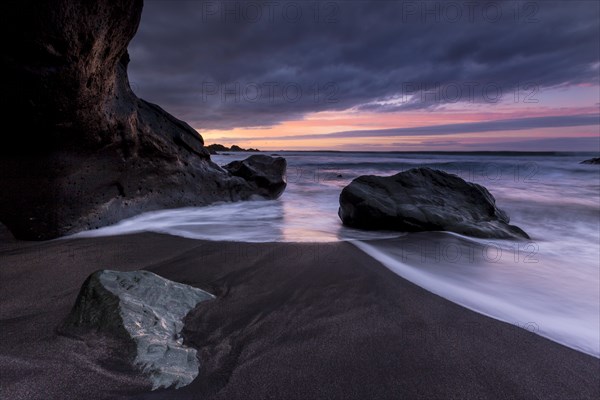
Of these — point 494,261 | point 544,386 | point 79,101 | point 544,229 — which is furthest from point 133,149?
point 544,229

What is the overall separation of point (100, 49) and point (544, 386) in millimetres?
3954

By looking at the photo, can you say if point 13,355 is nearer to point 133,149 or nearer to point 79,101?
point 79,101

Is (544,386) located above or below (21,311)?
below

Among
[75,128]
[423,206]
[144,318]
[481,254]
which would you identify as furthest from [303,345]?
[423,206]

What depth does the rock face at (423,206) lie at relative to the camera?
423 cm

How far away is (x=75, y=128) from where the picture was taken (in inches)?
133

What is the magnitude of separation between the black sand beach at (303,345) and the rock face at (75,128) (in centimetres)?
105

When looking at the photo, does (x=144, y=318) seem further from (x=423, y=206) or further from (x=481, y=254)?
(x=423, y=206)

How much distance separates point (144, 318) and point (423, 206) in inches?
148

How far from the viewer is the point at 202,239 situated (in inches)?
144

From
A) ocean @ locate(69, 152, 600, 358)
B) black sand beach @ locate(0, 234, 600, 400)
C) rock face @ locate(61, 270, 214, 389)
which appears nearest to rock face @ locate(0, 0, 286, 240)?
ocean @ locate(69, 152, 600, 358)

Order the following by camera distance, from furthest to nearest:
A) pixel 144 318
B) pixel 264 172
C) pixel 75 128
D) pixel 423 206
Answer: pixel 264 172, pixel 423 206, pixel 75 128, pixel 144 318

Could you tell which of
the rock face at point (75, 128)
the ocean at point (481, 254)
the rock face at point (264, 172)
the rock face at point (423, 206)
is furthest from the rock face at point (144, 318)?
the rock face at point (264, 172)

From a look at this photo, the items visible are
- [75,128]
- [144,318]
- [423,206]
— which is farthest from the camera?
[423,206]
